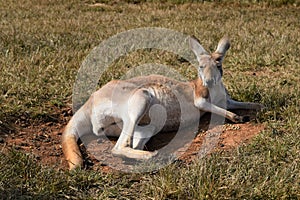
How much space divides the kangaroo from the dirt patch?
9cm

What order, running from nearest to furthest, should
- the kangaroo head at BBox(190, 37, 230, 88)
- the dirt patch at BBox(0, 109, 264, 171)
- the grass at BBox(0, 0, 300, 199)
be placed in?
the grass at BBox(0, 0, 300, 199) < the dirt patch at BBox(0, 109, 264, 171) < the kangaroo head at BBox(190, 37, 230, 88)

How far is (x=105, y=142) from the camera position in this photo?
4523mm

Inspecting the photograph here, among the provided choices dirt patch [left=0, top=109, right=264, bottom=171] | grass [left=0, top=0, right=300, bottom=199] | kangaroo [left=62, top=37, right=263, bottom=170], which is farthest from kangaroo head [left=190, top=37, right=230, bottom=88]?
grass [left=0, top=0, right=300, bottom=199]

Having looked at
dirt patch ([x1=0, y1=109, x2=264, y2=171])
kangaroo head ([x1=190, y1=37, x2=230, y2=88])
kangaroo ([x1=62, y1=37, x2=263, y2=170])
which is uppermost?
kangaroo head ([x1=190, y1=37, x2=230, y2=88])

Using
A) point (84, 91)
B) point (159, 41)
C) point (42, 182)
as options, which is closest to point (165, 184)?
point (42, 182)

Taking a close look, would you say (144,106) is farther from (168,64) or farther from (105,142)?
(168,64)

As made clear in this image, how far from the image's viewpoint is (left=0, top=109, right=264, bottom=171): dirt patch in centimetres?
415

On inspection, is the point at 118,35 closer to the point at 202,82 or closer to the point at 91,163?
the point at 202,82

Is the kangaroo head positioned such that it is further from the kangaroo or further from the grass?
the grass

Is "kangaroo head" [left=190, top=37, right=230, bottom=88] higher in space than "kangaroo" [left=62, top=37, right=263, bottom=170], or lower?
higher

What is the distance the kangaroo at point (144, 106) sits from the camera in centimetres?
423

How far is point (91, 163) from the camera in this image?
4.09 m

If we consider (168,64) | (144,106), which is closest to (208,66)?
(144,106)

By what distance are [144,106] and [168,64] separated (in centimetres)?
285
